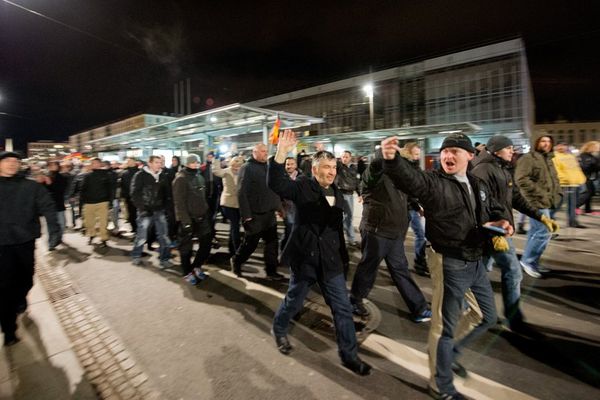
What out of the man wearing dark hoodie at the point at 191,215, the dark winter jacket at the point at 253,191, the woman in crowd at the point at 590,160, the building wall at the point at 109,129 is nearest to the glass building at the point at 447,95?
the woman in crowd at the point at 590,160

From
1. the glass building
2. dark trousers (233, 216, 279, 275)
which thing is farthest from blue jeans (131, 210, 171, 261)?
the glass building

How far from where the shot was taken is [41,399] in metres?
2.61

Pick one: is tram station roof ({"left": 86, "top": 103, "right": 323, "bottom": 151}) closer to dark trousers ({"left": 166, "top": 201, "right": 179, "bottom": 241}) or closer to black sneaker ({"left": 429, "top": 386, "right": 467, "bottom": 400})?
dark trousers ({"left": 166, "top": 201, "right": 179, "bottom": 241})

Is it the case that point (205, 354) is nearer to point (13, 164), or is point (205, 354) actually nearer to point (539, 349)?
point (13, 164)

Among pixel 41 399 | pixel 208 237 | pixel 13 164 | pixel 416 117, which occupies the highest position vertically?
pixel 416 117

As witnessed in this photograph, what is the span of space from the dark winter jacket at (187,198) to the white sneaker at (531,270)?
520cm

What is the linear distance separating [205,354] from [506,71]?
40330mm

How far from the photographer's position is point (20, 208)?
3.61 metres

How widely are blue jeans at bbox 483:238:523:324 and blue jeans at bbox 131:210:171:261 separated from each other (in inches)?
206

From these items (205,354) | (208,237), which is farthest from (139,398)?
(208,237)

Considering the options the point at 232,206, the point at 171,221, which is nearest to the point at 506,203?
the point at 232,206

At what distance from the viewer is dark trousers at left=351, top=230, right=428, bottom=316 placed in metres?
3.67

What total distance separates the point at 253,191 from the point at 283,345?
8.38 feet

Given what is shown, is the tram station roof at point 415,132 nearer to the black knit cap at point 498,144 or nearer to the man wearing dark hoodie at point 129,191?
the man wearing dark hoodie at point 129,191
